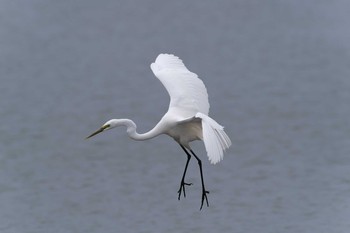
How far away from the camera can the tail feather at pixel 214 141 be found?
24.0 feet

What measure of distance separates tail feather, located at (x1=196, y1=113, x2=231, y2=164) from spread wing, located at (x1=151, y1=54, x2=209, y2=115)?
109cm

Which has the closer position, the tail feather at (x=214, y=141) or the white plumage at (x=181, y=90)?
the tail feather at (x=214, y=141)

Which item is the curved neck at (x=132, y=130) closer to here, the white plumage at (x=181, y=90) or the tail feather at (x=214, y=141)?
the white plumage at (x=181, y=90)

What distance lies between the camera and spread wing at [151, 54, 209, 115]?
8.74m

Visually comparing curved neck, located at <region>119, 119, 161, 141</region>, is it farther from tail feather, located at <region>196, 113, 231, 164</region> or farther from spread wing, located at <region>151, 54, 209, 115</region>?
tail feather, located at <region>196, 113, 231, 164</region>

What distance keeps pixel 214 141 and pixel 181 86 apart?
1573 millimetres

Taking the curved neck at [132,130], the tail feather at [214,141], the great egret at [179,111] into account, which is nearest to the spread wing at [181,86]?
the great egret at [179,111]

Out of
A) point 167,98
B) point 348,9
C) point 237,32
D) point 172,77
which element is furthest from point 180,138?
point 348,9

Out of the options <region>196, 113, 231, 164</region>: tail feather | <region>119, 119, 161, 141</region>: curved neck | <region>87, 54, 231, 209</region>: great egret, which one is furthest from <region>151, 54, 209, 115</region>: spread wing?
<region>196, 113, 231, 164</region>: tail feather

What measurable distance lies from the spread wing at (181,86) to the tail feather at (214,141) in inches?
42.9

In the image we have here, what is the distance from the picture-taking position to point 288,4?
1508cm

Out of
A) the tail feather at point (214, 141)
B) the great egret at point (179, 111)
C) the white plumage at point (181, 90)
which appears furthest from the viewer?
the white plumage at point (181, 90)

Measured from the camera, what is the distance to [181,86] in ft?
29.3

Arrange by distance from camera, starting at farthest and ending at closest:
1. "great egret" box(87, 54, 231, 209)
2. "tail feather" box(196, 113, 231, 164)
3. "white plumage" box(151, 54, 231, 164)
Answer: "white plumage" box(151, 54, 231, 164)
"great egret" box(87, 54, 231, 209)
"tail feather" box(196, 113, 231, 164)
